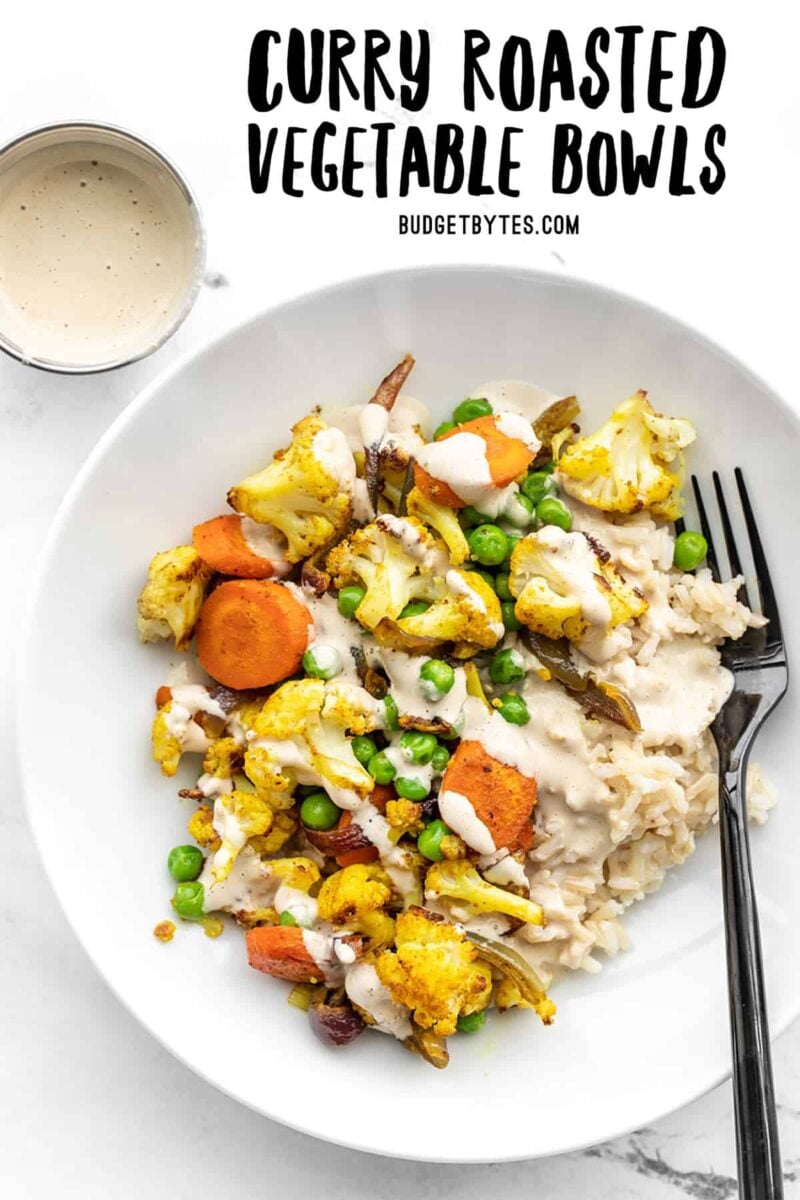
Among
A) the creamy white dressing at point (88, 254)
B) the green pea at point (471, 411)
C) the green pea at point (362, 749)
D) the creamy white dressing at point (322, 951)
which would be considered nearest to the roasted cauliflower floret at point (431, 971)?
the creamy white dressing at point (322, 951)

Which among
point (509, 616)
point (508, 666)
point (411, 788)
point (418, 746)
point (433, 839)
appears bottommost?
point (433, 839)

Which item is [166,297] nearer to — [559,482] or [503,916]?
[559,482]

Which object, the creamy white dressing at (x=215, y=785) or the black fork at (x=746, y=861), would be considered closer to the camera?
the black fork at (x=746, y=861)

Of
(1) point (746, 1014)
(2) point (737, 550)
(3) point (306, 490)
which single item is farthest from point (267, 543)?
(1) point (746, 1014)

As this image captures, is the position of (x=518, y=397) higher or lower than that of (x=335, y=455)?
higher

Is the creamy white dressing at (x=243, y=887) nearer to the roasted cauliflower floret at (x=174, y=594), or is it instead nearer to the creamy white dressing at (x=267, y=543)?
the roasted cauliflower floret at (x=174, y=594)

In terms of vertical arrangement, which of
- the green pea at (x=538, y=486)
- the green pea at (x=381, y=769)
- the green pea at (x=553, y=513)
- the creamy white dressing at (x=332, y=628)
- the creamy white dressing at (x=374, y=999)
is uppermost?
the green pea at (x=538, y=486)

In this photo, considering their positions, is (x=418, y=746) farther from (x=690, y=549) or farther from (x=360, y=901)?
(x=690, y=549)
